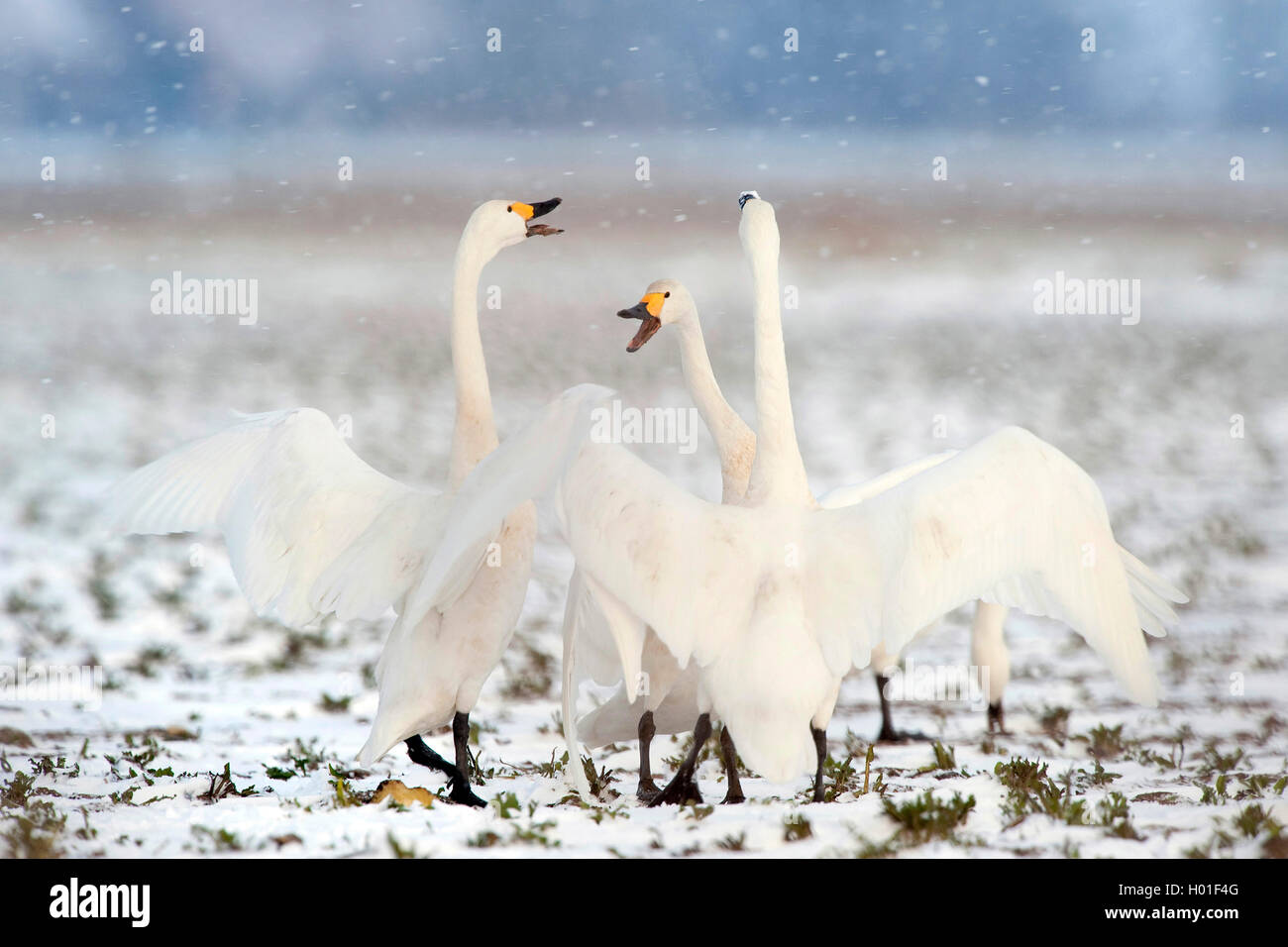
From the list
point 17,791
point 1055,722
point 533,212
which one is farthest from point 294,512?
point 1055,722

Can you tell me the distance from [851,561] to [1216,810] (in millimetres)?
1679

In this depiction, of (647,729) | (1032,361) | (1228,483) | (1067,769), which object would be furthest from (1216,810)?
(1032,361)

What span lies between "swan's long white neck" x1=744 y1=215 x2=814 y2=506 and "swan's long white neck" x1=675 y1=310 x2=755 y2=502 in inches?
21.7

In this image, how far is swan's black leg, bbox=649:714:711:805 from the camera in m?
5.58

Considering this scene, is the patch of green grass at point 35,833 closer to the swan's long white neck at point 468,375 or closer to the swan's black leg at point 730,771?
the swan's long white neck at point 468,375

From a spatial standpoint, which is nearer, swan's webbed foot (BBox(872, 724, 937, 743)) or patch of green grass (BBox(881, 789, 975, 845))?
patch of green grass (BBox(881, 789, 975, 845))

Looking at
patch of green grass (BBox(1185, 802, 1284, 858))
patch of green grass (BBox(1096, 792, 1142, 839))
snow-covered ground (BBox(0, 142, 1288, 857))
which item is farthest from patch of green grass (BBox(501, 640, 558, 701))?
patch of green grass (BBox(1185, 802, 1284, 858))

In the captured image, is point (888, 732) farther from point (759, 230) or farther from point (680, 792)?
point (759, 230)

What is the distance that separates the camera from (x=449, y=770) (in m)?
6.14

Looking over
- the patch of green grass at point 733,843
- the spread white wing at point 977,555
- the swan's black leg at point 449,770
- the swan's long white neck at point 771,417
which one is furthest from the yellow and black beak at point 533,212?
the patch of green grass at point 733,843

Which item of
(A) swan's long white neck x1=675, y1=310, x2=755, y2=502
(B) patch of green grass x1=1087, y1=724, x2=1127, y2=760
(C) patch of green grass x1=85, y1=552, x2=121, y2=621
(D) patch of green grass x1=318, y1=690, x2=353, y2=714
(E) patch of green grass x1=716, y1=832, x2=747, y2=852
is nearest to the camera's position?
(E) patch of green grass x1=716, y1=832, x2=747, y2=852

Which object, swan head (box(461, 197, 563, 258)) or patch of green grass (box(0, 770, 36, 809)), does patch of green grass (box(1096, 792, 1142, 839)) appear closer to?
swan head (box(461, 197, 563, 258))

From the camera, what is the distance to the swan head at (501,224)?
6.52 m
